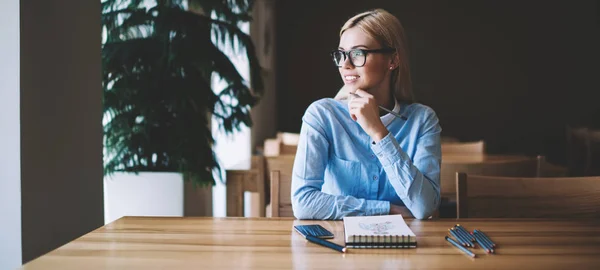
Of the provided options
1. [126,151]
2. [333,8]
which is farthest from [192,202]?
[333,8]

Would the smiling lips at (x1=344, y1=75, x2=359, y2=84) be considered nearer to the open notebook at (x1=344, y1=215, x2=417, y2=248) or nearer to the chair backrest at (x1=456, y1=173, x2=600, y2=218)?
the chair backrest at (x1=456, y1=173, x2=600, y2=218)

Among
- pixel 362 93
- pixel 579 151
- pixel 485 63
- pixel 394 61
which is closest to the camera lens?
pixel 362 93

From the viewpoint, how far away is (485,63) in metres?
7.27

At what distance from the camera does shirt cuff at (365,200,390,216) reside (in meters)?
1.51

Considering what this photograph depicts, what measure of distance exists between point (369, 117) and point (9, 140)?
3.20 feet

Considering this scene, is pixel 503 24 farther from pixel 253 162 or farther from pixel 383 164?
pixel 383 164

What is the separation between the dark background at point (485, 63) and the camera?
7211 millimetres

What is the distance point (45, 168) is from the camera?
67.4 inches

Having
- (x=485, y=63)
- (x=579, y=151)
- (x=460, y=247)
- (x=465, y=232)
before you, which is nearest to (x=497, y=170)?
(x=465, y=232)

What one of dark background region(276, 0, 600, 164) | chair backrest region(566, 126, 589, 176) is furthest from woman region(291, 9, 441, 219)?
dark background region(276, 0, 600, 164)

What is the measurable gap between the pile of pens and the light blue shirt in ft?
0.93

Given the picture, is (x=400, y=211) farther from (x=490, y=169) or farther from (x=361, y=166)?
(x=490, y=169)

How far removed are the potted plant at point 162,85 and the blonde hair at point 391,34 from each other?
1.02 metres

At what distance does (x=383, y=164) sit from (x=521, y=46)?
21.0ft
